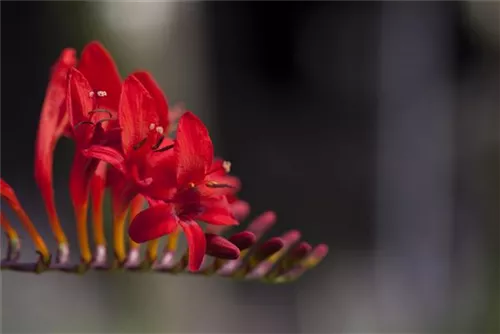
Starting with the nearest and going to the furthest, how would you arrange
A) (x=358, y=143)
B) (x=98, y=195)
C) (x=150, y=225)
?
(x=150, y=225)
(x=98, y=195)
(x=358, y=143)

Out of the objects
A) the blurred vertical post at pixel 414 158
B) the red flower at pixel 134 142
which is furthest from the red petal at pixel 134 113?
the blurred vertical post at pixel 414 158

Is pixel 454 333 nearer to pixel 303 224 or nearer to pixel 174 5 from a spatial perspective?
pixel 303 224

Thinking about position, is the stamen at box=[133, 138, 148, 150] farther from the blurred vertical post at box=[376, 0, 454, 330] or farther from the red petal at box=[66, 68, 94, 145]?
the blurred vertical post at box=[376, 0, 454, 330]

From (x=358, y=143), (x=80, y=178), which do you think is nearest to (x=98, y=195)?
(x=80, y=178)

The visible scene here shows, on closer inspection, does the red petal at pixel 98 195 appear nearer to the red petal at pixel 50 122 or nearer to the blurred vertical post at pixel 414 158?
the red petal at pixel 50 122

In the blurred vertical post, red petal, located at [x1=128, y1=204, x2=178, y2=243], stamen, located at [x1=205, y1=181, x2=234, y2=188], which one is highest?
stamen, located at [x1=205, y1=181, x2=234, y2=188]

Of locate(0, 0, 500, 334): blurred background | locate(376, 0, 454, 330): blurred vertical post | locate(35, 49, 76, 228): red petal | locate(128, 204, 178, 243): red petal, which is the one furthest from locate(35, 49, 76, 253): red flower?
locate(376, 0, 454, 330): blurred vertical post

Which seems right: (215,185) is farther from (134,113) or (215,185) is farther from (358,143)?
(358,143)

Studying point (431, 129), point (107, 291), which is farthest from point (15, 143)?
point (431, 129)
